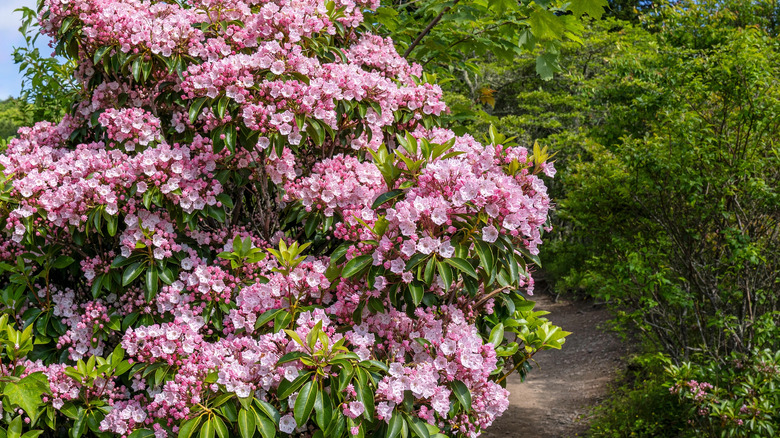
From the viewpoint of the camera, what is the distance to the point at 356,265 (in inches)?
83.7

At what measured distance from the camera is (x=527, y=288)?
8.48 ft

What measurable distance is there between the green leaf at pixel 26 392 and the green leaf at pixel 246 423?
772mm

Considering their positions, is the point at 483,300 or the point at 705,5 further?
the point at 705,5

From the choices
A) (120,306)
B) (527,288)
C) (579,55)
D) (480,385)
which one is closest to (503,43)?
(527,288)

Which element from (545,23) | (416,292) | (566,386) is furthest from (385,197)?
(566,386)

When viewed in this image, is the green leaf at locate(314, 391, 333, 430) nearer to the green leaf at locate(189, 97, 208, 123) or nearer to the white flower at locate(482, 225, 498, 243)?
the white flower at locate(482, 225, 498, 243)

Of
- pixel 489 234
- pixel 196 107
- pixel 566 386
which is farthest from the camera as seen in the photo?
pixel 566 386

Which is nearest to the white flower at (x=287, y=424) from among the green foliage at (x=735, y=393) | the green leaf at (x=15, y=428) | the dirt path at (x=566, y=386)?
the green leaf at (x=15, y=428)

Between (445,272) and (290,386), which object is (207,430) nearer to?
(290,386)

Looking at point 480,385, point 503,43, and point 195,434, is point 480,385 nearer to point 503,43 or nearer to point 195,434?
point 195,434

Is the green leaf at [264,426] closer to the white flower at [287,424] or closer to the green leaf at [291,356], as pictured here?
the white flower at [287,424]

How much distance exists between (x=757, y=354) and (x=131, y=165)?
462 cm

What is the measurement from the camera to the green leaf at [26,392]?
2.06 meters

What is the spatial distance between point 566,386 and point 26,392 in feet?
23.7
